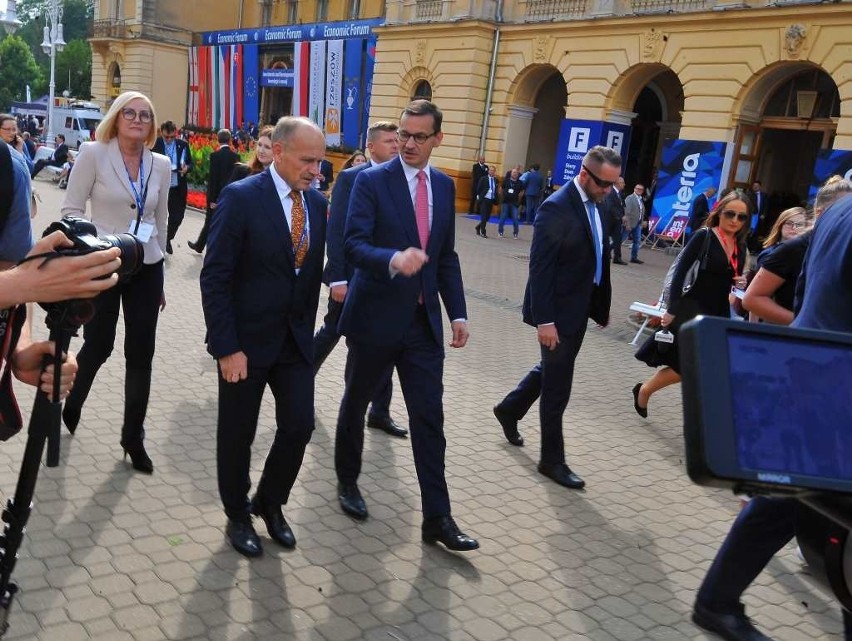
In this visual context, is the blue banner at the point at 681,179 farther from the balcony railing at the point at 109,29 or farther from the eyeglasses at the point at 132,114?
the balcony railing at the point at 109,29

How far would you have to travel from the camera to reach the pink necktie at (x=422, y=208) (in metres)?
4.14

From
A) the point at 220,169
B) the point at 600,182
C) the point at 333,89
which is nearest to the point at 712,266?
the point at 600,182

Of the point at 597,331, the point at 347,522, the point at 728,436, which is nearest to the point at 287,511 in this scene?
the point at 347,522

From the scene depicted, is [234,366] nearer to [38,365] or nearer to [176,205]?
[38,365]

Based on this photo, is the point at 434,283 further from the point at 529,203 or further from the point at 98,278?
the point at 529,203

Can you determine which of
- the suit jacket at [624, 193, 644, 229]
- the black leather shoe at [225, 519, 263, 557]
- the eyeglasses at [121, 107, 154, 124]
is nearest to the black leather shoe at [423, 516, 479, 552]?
the black leather shoe at [225, 519, 263, 557]

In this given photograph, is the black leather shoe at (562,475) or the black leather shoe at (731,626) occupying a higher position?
the black leather shoe at (731,626)

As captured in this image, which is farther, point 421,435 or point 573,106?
point 573,106

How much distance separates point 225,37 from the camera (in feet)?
128

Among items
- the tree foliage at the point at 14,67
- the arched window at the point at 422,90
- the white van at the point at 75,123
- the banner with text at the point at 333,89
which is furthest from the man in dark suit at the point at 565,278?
the tree foliage at the point at 14,67

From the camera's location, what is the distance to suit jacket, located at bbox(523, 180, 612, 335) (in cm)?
480

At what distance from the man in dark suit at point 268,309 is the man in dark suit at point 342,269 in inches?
60.0

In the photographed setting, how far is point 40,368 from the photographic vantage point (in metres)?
2.38

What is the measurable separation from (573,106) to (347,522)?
21001mm
